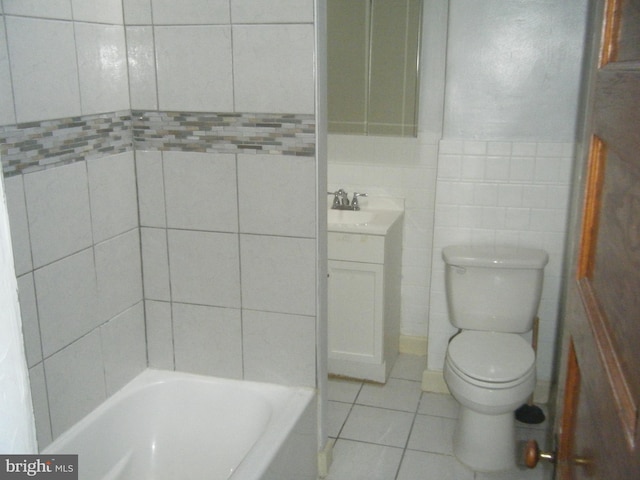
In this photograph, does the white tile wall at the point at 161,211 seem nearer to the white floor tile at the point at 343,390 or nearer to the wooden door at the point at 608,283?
the white floor tile at the point at 343,390

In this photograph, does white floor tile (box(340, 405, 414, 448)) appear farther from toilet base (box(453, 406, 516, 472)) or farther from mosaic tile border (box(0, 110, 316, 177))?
mosaic tile border (box(0, 110, 316, 177))

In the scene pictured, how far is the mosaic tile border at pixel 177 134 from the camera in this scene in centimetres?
183

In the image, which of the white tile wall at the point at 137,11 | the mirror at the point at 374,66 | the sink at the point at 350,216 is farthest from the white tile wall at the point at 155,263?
the mirror at the point at 374,66

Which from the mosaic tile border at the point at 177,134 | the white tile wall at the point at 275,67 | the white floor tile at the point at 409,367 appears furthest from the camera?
the white floor tile at the point at 409,367

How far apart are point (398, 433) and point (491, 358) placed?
0.55 meters

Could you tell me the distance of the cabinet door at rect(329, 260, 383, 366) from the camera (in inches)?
118

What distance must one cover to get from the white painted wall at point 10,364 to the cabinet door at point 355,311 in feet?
8.14

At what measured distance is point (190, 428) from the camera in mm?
2221

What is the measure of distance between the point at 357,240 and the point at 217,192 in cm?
99

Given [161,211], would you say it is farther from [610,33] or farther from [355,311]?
[610,33]

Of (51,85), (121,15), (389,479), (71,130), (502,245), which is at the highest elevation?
(121,15)

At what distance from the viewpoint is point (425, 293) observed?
3430 millimetres

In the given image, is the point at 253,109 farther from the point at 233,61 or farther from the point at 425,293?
the point at 425,293

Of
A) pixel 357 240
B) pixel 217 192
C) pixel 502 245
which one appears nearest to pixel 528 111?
pixel 502 245
